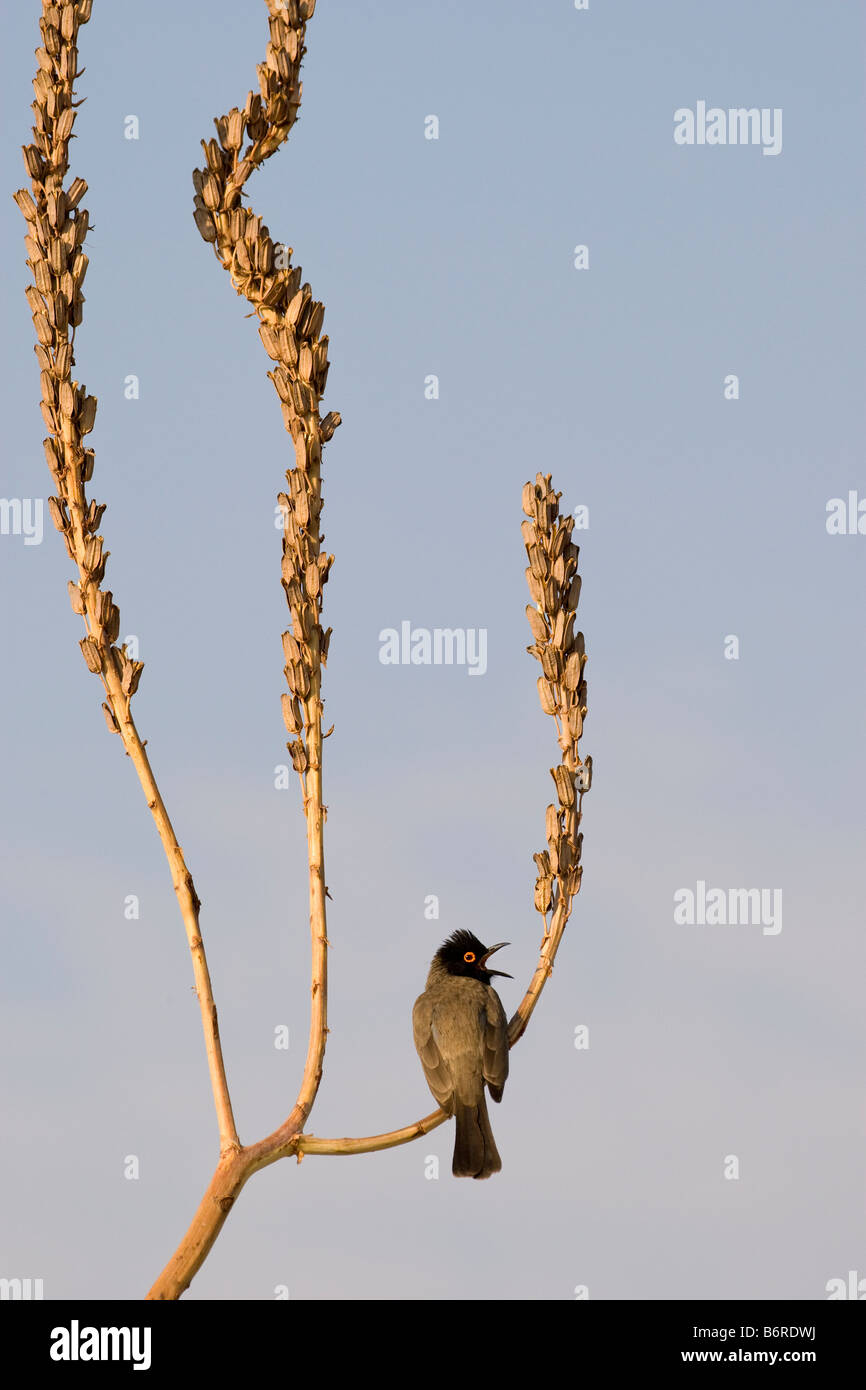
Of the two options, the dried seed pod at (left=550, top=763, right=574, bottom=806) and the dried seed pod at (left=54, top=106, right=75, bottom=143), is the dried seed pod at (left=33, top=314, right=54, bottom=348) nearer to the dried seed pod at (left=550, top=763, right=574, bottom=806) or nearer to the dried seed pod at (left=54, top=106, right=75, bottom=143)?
the dried seed pod at (left=54, top=106, right=75, bottom=143)

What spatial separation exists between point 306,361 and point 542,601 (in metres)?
2.18

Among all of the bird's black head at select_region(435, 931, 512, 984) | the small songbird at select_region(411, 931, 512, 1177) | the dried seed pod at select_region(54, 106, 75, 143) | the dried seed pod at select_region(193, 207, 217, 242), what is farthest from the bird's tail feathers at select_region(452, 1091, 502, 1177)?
the dried seed pod at select_region(54, 106, 75, 143)

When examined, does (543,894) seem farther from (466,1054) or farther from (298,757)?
(298,757)

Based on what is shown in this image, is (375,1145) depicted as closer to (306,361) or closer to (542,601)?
(542,601)

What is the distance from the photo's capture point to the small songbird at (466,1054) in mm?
9812

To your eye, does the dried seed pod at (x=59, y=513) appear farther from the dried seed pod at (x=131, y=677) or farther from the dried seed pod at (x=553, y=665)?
the dried seed pod at (x=553, y=665)

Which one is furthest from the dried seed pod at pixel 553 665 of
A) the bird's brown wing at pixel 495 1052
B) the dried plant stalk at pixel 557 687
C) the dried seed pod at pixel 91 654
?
the dried seed pod at pixel 91 654

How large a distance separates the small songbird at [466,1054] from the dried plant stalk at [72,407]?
1634 millimetres

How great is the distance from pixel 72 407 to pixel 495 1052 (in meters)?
4.65

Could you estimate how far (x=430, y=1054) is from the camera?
33.6 feet

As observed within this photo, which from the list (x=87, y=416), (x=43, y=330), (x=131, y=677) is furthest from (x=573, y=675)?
(x=43, y=330)
